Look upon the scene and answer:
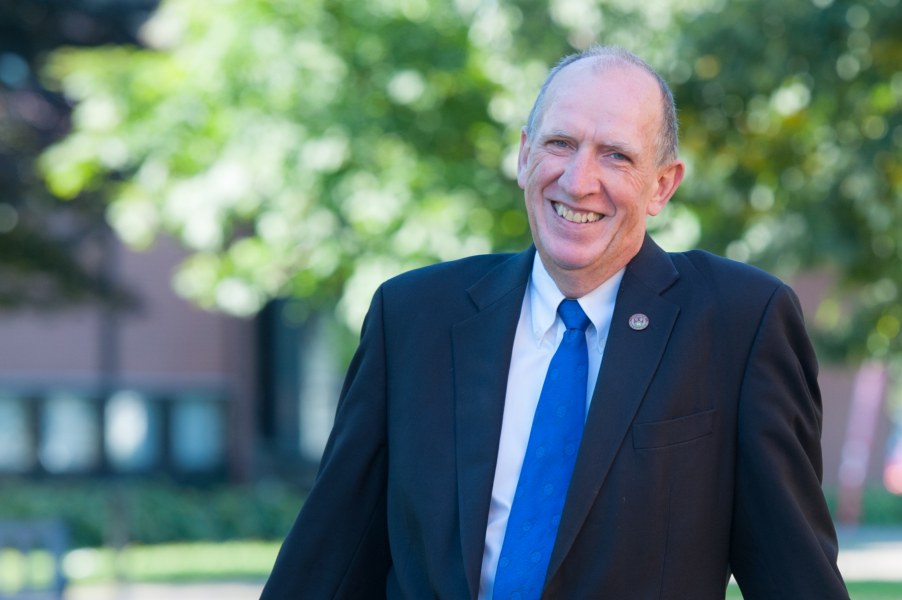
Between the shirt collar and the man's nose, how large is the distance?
211 mm

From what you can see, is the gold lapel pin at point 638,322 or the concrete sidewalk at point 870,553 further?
the concrete sidewalk at point 870,553

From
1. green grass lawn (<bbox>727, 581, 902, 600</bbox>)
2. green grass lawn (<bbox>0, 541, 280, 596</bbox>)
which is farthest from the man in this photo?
green grass lawn (<bbox>0, 541, 280, 596</bbox>)

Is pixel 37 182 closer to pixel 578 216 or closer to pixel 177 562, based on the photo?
pixel 177 562

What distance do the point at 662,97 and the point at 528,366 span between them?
21.3 inches

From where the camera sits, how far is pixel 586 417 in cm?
279

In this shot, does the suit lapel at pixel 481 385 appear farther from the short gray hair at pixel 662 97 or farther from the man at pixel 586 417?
the short gray hair at pixel 662 97

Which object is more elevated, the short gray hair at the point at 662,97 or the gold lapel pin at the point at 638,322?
the short gray hair at the point at 662,97

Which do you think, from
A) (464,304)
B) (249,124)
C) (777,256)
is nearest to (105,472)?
(249,124)

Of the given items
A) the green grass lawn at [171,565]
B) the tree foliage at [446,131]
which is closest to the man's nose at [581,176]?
the tree foliage at [446,131]

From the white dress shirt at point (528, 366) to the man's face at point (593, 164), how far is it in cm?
8

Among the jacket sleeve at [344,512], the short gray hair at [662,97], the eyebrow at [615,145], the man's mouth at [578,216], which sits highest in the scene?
the short gray hair at [662,97]

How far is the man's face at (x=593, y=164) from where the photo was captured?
9.21 ft

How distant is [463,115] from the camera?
9891 millimetres

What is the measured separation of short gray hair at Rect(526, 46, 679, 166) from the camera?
2873 millimetres
